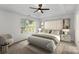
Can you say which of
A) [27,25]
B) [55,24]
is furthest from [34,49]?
[55,24]

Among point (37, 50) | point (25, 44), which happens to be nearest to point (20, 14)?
point (25, 44)

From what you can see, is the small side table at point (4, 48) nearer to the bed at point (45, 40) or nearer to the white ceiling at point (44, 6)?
the bed at point (45, 40)

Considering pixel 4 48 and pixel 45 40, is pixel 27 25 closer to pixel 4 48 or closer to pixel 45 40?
pixel 45 40

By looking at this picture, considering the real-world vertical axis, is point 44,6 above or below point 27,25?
above

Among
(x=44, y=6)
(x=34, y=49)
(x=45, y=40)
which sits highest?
(x=44, y=6)

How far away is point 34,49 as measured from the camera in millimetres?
1654

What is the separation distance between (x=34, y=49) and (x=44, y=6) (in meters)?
0.73

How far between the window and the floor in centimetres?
20

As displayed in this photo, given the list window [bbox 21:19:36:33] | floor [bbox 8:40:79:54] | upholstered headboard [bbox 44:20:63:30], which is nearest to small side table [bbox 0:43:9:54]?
floor [bbox 8:40:79:54]

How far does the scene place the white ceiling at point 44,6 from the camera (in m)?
1.59

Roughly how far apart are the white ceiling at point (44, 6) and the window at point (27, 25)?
12cm

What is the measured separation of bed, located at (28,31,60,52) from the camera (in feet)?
5.34
